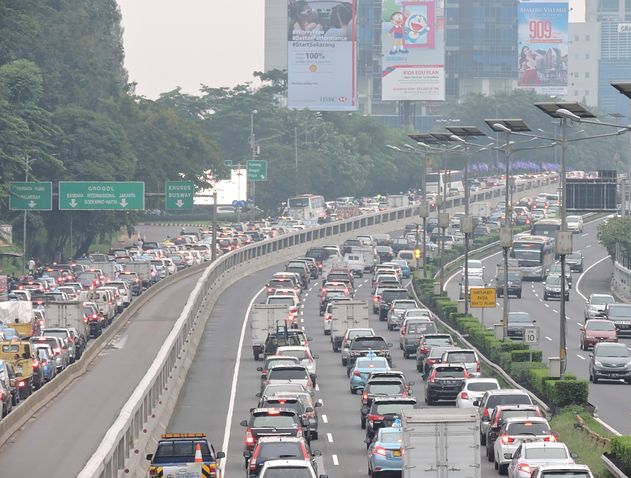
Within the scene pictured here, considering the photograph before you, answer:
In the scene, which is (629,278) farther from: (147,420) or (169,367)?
(147,420)

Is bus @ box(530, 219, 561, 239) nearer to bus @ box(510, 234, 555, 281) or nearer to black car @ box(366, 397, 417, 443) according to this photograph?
bus @ box(510, 234, 555, 281)

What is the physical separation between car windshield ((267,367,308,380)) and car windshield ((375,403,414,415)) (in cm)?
818

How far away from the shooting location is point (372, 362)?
195 ft

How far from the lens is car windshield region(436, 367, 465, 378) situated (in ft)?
182

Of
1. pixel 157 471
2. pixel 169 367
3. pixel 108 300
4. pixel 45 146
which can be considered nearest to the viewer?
pixel 157 471

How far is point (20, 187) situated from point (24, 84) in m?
20.7

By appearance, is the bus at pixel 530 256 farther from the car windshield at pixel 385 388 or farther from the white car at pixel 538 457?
the white car at pixel 538 457

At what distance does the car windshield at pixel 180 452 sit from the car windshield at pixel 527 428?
8.46 meters

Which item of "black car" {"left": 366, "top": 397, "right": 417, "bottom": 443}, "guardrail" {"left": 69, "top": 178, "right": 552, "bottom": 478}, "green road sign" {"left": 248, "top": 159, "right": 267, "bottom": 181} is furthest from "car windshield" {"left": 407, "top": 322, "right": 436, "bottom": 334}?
"green road sign" {"left": 248, "top": 159, "right": 267, "bottom": 181}

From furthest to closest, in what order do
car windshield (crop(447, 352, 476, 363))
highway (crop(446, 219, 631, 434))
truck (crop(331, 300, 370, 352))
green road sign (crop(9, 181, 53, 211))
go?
green road sign (crop(9, 181, 53, 211)) → truck (crop(331, 300, 370, 352)) → car windshield (crop(447, 352, 476, 363)) → highway (crop(446, 219, 631, 434))

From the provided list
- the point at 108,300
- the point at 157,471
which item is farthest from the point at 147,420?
the point at 108,300

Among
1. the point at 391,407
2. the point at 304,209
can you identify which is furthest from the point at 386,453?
the point at 304,209

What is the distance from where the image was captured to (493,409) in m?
45.2

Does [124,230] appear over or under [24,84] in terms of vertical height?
under
